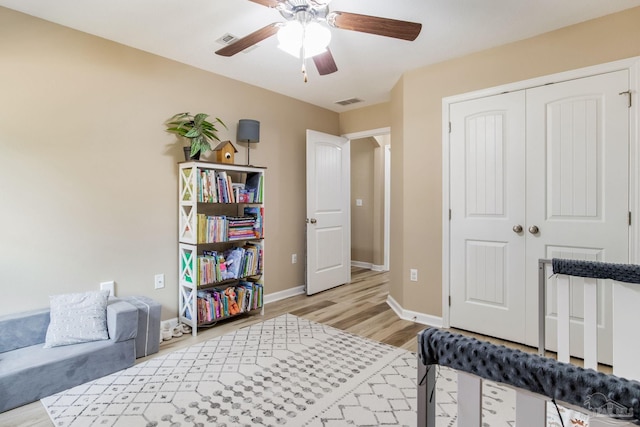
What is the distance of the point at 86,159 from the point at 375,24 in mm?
2382

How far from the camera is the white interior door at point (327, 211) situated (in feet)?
13.7

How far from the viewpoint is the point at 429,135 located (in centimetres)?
317

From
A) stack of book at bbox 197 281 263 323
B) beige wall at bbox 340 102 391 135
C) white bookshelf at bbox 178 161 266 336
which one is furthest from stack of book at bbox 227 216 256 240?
beige wall at bbox 340 102 391 135

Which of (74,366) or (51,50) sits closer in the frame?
(74,366)

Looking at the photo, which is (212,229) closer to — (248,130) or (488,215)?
(248,130)

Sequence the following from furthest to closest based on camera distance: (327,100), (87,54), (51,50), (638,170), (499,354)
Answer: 1. (327,100)
2. (87,54)
3. (51,50)
4. (638,170)
5. (499,354)

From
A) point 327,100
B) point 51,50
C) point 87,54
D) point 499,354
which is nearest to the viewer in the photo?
point 499,354

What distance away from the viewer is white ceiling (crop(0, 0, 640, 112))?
7.21 feet

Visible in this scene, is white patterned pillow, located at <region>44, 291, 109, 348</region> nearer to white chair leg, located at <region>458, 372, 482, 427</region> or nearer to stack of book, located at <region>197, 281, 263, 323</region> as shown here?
stack of book, located at <region>197, 281, 263, 323</region>

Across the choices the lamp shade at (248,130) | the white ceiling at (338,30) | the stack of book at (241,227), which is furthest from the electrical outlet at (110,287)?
the white ceiling at (338,30)

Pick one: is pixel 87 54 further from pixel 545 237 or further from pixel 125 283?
pixel 545 237

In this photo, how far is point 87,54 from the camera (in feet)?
8.44

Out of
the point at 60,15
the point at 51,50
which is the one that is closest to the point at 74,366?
the point at 51,50

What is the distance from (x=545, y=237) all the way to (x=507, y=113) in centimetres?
108
